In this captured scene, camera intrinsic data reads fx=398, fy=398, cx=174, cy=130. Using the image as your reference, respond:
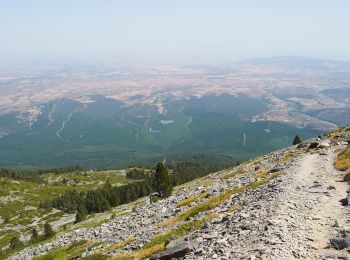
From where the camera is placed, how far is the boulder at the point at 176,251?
82.7ft

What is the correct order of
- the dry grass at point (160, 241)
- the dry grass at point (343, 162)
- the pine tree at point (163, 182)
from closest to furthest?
the dry grass at point (160, 241) → the dry grass at point (343, 162) → the pine tree at point (163, 182)

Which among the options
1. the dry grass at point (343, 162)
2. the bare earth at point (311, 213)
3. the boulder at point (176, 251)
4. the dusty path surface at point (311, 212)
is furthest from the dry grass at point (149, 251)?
the dry grass at point (343, 162)

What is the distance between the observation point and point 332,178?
42562mm

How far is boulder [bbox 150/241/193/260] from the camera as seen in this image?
25219 millimetres

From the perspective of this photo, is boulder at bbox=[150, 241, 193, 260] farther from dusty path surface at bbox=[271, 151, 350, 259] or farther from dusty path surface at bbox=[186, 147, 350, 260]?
dusty path surface at bbox=[271, 151, 350, 259]

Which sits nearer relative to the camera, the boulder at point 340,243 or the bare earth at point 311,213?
the bare earth at point 311,213

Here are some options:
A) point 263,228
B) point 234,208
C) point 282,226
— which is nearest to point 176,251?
point 263,228

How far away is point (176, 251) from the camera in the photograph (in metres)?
25.5

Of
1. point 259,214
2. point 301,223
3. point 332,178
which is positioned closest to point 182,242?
point 259,214

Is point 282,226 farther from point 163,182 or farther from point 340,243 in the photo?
point 163,182

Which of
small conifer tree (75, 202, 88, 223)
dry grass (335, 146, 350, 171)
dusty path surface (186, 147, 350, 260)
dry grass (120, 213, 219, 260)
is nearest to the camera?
dusty path surface (186, 147, 350, 260)

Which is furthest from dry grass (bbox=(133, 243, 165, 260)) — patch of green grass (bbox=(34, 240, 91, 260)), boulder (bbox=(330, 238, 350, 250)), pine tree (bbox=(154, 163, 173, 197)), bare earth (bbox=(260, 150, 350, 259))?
pine tree (bbox=(154, 163, 173, 197))

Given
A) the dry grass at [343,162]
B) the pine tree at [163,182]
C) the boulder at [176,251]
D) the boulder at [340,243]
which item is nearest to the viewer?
the boulder at [340,243]

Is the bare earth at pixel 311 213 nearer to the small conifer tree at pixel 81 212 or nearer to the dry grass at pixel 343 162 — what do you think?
the dry grass at pixel 343 162
